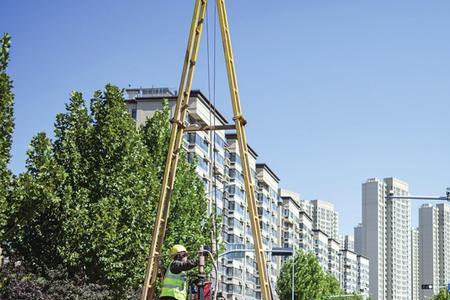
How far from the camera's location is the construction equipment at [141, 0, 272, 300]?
47.0ft

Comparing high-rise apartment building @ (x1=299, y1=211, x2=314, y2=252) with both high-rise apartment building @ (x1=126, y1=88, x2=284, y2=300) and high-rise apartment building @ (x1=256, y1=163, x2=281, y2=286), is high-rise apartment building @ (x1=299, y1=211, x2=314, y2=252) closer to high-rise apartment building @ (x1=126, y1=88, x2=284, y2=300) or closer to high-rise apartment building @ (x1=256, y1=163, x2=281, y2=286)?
high-rise apartment building @ (x1=126, y1=88, x2=284, y2=300)

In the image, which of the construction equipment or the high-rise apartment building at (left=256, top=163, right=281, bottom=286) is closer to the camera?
the construction equipment

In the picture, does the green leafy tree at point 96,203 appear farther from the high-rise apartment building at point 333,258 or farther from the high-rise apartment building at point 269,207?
the high-rise apartment building at point 333,258

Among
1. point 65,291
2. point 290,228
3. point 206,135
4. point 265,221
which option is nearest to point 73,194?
point 65,291

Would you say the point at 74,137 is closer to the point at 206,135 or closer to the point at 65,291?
the point at 65,291

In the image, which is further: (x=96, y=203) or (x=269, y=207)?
(x=269, y=207)

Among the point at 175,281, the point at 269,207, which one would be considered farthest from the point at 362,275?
the point at 175,281

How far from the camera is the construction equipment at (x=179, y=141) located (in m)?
14.3

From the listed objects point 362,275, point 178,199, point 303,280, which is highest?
point 362,275

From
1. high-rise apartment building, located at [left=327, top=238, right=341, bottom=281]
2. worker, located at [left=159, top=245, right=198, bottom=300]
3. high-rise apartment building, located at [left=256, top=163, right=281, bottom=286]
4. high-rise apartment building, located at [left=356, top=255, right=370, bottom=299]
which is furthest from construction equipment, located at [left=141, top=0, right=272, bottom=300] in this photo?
high-rise apartment building, located at [left=356, top=255, right=370, bottom=299]

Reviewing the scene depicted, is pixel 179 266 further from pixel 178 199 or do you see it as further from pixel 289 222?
pixel 289 222

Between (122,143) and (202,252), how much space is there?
56.5 feet

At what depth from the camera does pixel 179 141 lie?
606 inches

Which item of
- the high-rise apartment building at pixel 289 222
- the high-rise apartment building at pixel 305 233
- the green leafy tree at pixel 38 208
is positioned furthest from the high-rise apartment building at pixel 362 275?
the green leafy tree at pixel 38 208
